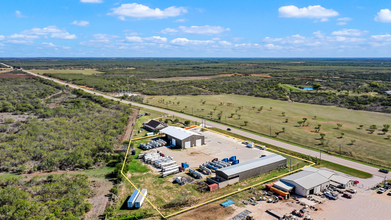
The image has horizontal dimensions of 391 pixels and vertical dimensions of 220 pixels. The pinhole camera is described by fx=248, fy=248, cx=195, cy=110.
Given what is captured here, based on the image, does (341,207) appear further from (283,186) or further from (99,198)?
(99,198)

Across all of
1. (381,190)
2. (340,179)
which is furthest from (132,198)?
(381,190)

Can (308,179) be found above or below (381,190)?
above

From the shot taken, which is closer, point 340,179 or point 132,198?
point 132,198

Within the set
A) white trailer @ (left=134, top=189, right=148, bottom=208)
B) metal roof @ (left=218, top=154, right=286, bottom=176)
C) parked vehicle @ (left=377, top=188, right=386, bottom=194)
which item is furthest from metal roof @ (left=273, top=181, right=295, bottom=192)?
white trailer @ (left=134, top=189, right=148, bottom=208)

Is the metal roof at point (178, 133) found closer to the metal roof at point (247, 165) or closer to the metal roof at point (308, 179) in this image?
the metal roof at point (247, 165)

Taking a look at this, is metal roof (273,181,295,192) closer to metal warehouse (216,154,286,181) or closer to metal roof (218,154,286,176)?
metal warehouse (216,154,286,181)

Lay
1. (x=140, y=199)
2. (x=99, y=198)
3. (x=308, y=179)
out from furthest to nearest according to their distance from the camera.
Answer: (x=308, y=179), (x=99, y=198), (x=140, y=199)
